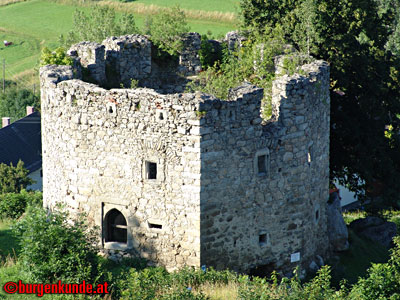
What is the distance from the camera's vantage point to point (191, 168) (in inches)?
719

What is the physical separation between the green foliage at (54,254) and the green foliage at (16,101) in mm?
39278

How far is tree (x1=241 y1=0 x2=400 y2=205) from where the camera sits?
90.4ft

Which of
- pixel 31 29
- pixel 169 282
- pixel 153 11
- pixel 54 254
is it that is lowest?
pixel 169 282

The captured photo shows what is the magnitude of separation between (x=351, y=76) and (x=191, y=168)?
1143 cm

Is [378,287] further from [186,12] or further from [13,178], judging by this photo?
[186,12]

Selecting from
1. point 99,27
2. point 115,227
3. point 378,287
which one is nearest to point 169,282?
point 115,227

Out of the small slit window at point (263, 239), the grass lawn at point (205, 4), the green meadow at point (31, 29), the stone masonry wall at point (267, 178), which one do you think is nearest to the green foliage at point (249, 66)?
the stone masonry wall at point (267, 178)

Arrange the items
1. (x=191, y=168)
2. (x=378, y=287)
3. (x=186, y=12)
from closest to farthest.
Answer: (x=378, y=287)
(x=191, y=168)
(x=186, y=12)

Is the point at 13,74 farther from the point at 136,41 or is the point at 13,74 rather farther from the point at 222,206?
the point at 222,206

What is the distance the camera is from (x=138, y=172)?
62.0 feet

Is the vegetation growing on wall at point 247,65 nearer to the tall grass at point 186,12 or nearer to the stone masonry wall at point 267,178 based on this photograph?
the stone masonry wall at point 267,178

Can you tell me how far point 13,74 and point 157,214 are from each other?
1788 inches

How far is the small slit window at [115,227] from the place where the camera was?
19891mm

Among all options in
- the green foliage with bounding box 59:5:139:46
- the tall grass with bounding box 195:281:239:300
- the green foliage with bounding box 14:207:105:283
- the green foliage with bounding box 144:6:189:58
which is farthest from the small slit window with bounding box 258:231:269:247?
the green foliage with bounding box 59:5:139:46
